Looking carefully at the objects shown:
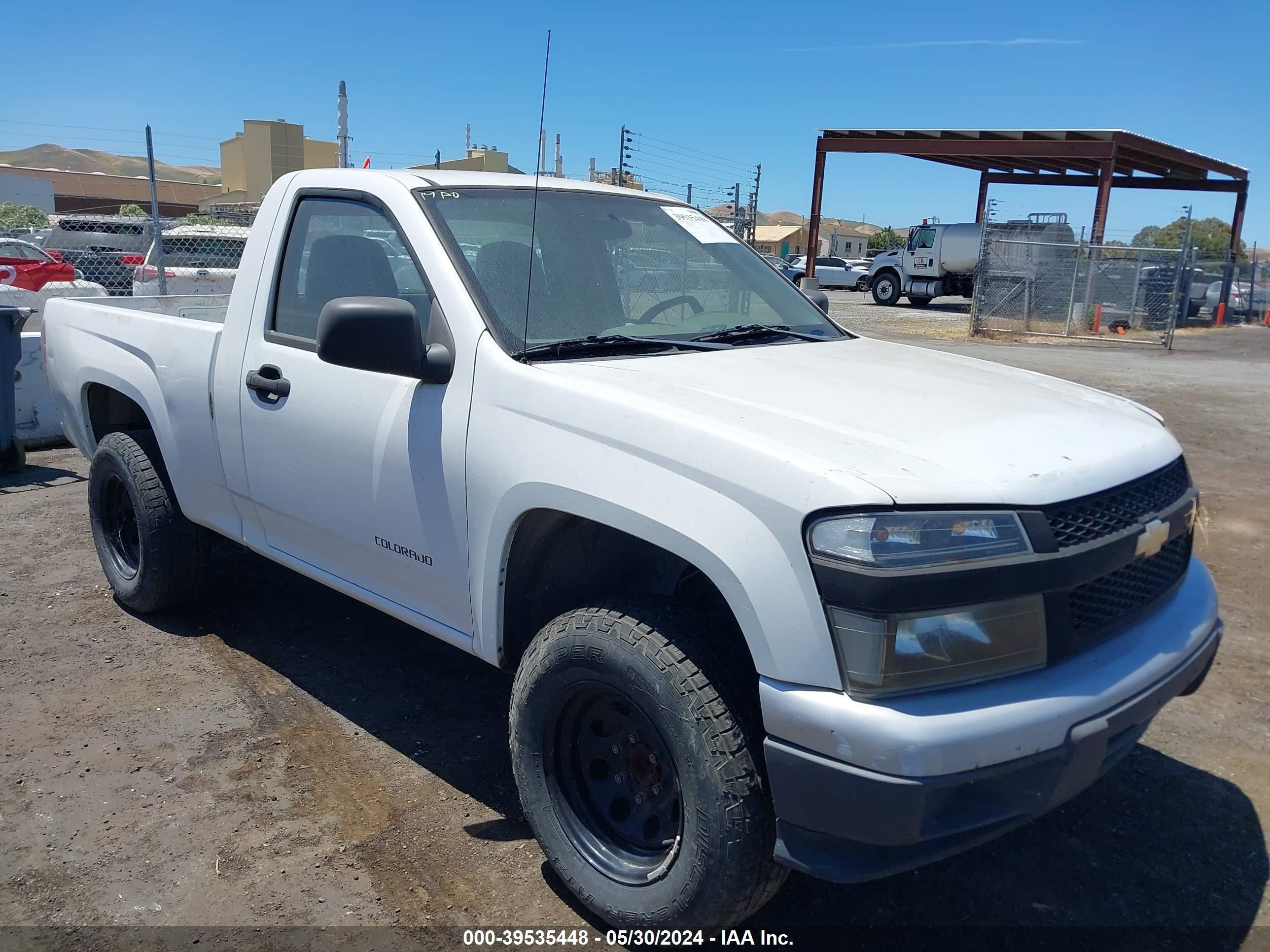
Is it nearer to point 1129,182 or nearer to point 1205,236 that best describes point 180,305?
point 1129,182

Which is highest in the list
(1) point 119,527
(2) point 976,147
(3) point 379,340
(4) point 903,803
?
(2) point 976,147

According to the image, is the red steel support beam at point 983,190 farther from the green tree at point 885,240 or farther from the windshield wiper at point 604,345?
the green tree at point 885,240

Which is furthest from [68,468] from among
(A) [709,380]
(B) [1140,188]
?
(B) [1140,188]

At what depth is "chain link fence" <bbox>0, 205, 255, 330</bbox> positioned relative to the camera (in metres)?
11.0

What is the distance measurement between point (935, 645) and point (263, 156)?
4681 centimetres

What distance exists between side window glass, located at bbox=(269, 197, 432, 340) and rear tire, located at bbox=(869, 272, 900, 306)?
30.3 m

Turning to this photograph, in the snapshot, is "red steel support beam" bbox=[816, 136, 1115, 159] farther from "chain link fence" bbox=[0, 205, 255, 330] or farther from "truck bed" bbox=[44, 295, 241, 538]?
"truck bed" bbox=[44, 295, 241, 538]

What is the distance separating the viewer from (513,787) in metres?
3.45

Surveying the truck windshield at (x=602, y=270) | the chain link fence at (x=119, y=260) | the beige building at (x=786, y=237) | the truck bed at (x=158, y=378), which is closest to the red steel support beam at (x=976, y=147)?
the chain link fence at (x=119, y=260)

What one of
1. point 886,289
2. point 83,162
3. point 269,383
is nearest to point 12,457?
point 269,383

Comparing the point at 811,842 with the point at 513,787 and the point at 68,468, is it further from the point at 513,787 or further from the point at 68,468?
the point at 68,468

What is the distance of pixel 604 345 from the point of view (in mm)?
3148

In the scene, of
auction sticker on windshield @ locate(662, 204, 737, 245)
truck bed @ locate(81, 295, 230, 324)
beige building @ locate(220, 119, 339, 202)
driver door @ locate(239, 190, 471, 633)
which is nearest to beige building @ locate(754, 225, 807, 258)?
beige building @ locate(220, 119, 339, 202)

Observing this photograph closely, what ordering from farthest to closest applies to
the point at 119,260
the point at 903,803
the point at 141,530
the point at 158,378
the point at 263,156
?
the point at 263,156, the point at 119,260, the point at 141,530, the point at 158,378, the point at 903,803
